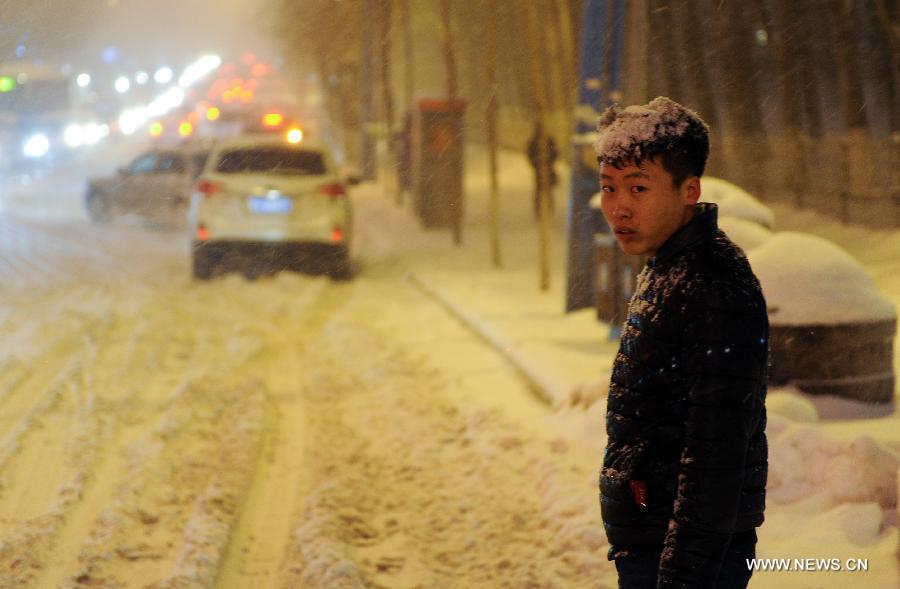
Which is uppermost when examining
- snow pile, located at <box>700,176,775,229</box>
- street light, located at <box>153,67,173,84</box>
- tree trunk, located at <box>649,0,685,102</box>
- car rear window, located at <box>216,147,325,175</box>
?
street light, located at <box>153,67,173,84</box>

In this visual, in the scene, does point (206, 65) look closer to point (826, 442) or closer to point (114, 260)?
point (114, 260)

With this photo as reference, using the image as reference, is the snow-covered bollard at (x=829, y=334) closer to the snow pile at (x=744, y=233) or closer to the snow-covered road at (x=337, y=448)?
the snow-covered road at (x=337, y=448)

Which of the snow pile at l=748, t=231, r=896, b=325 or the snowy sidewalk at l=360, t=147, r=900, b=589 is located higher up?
the snow pile at l=748, t=231, r=896, b=325

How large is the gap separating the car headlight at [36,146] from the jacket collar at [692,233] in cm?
3847

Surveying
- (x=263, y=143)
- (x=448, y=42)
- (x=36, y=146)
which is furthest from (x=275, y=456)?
(x=36, y=146)

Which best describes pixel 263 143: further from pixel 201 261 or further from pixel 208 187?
pixel 201 261

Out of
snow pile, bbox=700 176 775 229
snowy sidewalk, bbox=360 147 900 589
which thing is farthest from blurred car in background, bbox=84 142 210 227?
snow pile, bbox=700 176 775 229

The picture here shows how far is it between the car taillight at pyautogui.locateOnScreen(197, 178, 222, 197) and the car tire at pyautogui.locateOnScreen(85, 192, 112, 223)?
30.2 feet

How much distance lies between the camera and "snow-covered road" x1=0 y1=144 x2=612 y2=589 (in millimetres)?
5156

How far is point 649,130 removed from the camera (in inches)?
99.9

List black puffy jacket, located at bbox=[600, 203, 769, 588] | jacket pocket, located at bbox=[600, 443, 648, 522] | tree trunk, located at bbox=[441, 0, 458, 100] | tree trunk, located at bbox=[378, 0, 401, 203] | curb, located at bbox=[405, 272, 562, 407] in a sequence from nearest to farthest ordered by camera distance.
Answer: black puffy jacket, located at bbox=[600, 203, 769, 588], jacket pocket, located at bbox=[600, 443, 648, 522], curb, located at bbox=[405, 272, 562, 407], tree trunk, located at bbox=[441, 0, 458, 100], tree trunk, located at bbox=[378, 0, 401, 203]

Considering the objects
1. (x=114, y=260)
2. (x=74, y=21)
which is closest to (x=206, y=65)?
(x=74, y=21)

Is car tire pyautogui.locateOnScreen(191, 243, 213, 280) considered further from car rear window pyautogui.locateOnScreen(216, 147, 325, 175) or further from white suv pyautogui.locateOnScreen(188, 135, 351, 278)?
car rear window pyautogui.locateOnScreen(216, 147, 325, 175)

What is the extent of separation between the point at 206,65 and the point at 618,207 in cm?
13113
